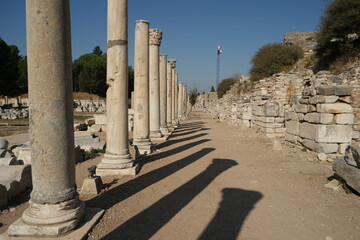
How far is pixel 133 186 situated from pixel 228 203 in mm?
2144

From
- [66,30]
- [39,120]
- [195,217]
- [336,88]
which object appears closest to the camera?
[39,120]

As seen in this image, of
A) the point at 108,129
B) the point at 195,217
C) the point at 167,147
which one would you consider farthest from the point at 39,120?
the point at 167,147

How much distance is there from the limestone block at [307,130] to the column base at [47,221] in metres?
8.16

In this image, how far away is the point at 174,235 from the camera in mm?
3736

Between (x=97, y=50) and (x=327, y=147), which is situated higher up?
(x=97, y=50)

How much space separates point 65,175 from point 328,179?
5.89 m

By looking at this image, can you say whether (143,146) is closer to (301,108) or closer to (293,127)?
(293,127)

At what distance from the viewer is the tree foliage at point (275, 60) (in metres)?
31.5

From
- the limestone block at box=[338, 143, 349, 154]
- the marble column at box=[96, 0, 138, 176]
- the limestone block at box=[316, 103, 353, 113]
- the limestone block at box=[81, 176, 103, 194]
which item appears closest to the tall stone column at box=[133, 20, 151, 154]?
the marble column at box=[96, 0, 138, 176]

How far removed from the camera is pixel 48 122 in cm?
356

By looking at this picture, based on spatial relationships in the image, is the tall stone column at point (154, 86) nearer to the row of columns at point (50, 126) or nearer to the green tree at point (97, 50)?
the row of columns at point (50, 126)

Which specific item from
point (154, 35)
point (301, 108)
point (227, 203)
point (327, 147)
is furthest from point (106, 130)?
point (301, 108)

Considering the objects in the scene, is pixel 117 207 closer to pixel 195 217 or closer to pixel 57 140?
pixel 195 217

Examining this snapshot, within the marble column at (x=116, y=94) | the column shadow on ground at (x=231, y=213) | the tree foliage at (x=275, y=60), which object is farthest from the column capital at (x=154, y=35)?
the tree foliage at (x=275, y=60)
